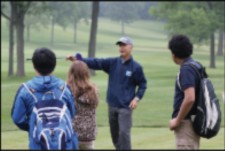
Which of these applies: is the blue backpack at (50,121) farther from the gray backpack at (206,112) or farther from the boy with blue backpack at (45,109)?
the gray backpack at (206,112)

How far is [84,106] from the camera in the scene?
8.41 metres

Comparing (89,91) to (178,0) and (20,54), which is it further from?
(178,0)

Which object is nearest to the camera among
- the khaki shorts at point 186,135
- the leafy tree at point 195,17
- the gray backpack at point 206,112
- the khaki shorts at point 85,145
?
the gray backpack at point 206,112

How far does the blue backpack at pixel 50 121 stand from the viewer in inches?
228

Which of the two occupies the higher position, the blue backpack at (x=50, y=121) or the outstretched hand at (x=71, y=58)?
the outstretched hand at (x=71, y=58)

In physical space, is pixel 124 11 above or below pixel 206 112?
below

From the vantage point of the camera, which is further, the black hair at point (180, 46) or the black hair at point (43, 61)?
the black hair at point (180, 46)

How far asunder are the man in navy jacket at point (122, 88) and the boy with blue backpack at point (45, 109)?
12.5 feet

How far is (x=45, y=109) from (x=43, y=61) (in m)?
0.46

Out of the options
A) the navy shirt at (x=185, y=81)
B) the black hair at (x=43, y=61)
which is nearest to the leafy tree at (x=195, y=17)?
the navy shirt at (x=185, y=81)

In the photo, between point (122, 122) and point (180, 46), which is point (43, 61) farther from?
point (122, 122)

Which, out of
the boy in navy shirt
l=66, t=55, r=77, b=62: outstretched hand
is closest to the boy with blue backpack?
the boy in navy shirt

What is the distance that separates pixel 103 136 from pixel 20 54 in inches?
1183

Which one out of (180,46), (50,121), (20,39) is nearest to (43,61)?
(50,121)
